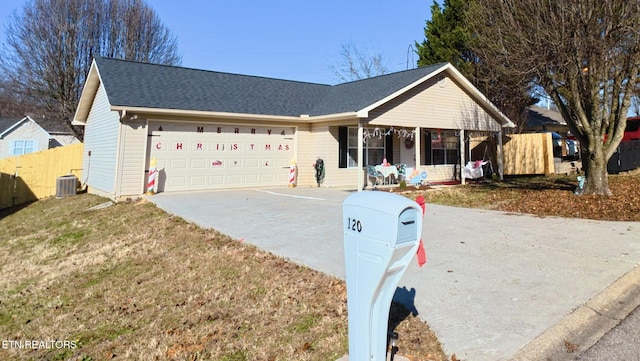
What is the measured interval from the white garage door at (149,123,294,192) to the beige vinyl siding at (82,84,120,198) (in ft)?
4.54

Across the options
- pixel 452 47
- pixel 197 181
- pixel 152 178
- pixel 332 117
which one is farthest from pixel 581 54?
pixel 152 178

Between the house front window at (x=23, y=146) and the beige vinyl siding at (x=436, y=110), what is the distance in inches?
1080

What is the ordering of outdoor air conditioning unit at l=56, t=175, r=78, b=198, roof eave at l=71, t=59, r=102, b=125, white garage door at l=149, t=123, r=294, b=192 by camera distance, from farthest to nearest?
outdoor air conditioning unit at l=56, t=175, r=78, b=198
roof eave at l=71, t=59, r=102, b=125
white garage door at l=149, t=123, r=294, b=192

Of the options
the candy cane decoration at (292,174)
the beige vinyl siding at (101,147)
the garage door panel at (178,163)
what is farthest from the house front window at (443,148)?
the beige vinyl siding at (101,147)

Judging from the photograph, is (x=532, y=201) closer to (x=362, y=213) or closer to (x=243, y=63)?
(x=362, y=213)

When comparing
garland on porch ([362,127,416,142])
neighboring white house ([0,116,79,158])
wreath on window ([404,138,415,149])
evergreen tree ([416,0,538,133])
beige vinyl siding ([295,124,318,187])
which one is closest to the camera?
garland on porch ([362,127,416,142])

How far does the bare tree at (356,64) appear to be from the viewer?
3034cm

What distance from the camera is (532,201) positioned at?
376 inches

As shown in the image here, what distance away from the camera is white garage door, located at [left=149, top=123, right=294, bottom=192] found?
1123 centimetres

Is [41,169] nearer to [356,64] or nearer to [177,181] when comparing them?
[177,181]

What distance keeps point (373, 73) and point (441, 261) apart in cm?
2822

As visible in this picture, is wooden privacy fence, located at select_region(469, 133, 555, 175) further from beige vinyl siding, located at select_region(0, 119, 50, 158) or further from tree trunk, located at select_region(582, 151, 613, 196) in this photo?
beige vinyl siding, located at select_region(0, 119, 50, 158)

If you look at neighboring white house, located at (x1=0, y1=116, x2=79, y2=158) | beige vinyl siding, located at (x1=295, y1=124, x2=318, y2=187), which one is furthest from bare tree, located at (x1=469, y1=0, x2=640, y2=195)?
neighboring white house, located at (x1=0, y1=116, x2=79, y2=158)

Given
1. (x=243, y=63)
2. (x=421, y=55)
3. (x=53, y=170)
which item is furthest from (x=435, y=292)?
(x=243, y=63)
